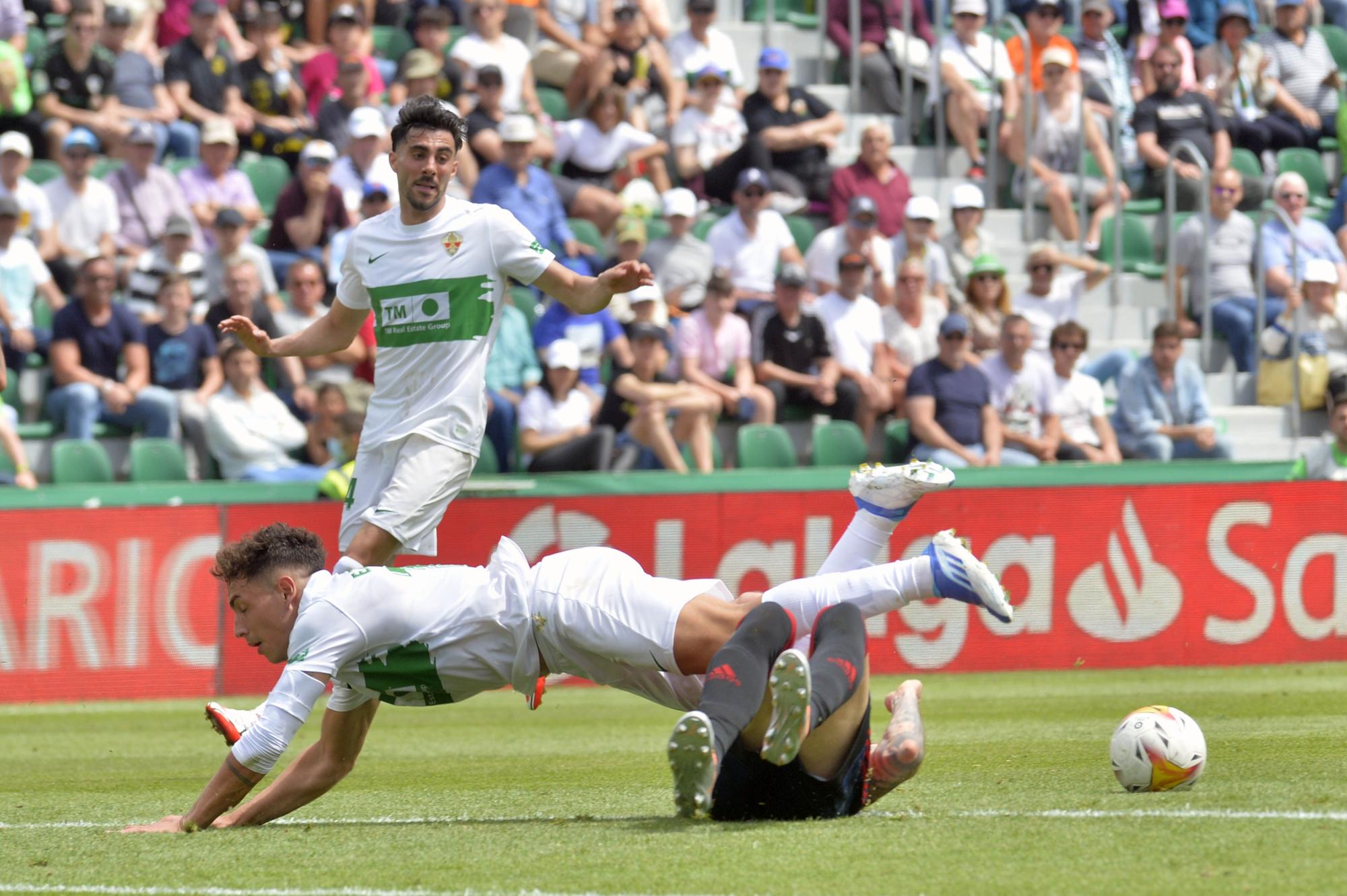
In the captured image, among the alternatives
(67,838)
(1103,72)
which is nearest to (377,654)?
(67,838)

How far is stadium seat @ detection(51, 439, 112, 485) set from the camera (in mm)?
13484

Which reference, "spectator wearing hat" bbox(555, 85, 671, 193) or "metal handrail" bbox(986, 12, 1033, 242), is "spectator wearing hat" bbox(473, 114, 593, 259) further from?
"metal handrail" bbox(986, 12, 1033, 242)

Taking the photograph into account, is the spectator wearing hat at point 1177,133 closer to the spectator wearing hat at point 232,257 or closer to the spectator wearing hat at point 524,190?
the spectator wearing hat at point 524,190

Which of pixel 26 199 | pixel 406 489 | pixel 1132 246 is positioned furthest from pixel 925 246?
pixel 406 489

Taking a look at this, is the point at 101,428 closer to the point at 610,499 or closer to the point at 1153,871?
the point at 610,499

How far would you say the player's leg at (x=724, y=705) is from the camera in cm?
517

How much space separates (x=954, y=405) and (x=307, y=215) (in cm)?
554

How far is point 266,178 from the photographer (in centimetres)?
1612

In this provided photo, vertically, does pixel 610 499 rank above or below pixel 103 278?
below

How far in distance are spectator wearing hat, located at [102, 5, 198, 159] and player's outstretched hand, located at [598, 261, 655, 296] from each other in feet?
32.1

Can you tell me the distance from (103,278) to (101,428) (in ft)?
3.76

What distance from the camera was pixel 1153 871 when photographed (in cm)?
476

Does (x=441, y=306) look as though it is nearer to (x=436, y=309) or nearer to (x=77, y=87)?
(x=436, y=309)

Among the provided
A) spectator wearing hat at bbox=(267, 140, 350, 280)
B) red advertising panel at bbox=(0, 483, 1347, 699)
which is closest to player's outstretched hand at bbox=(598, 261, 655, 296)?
red advertising panel at bbox=(0, 483, 1347, 699)
